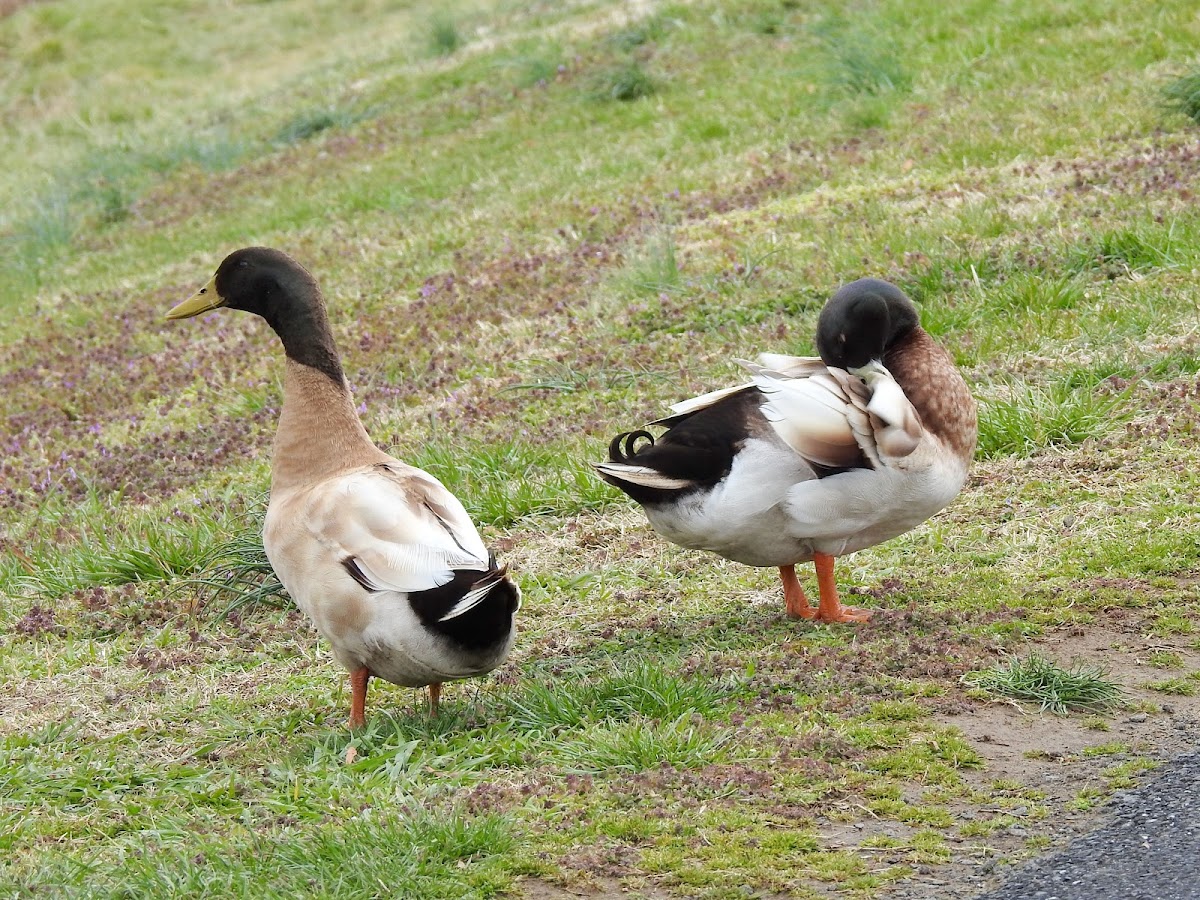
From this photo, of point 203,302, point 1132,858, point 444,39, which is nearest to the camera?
point 1132,858

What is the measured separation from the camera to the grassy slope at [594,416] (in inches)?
162

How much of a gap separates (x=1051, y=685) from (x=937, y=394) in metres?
1.10

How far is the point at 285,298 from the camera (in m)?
5.66

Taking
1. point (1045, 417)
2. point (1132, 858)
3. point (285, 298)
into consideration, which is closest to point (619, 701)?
point (1132, 858)

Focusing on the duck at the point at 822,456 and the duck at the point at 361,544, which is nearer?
the duck at the point at 361,544

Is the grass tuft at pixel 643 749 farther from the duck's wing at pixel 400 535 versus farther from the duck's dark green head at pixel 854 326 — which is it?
the duck's dark green head at pixel 854 326

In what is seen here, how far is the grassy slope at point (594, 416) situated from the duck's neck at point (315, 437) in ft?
2.64

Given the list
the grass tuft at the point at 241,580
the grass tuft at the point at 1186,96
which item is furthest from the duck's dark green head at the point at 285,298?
the grass tuft at the point at 1186,96

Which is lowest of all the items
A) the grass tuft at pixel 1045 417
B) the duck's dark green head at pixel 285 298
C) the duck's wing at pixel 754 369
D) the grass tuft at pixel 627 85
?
the grass tuft at pixel 1045 417

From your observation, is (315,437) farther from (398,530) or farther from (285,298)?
(398,530)

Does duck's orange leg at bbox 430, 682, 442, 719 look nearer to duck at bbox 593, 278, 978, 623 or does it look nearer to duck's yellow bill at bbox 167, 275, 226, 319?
duck at bbox 593, 278, 978, 623

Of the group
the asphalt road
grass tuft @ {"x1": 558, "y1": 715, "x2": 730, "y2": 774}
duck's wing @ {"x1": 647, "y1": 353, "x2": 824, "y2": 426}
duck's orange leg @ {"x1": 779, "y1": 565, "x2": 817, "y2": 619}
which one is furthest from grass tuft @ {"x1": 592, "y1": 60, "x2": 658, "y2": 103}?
the asphalt road

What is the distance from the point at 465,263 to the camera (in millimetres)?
10586

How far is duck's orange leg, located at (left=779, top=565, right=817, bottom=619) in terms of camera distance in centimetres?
536
